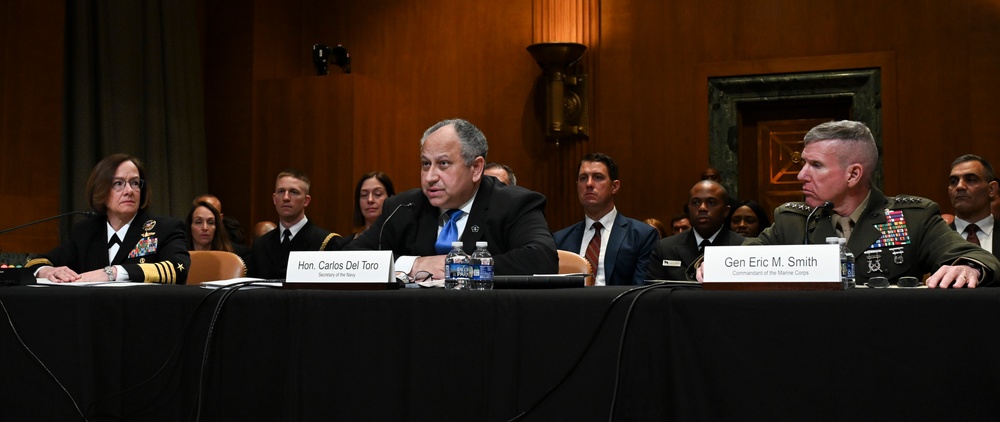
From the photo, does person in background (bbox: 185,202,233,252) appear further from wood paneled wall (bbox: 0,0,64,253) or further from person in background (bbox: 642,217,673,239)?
person in background (bbox: 642,217,673,239)

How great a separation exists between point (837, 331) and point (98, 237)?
284 cm

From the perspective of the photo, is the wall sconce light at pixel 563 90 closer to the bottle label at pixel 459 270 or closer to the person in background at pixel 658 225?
the person in background at pixel 658 225

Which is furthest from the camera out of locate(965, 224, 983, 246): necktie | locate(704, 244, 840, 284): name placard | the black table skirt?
locate(965, 224, 983, 246): necktie

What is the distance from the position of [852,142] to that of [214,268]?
7.46 feet

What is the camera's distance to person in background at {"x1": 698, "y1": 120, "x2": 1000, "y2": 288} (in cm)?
281

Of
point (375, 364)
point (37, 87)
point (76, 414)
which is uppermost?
point (37, 87)

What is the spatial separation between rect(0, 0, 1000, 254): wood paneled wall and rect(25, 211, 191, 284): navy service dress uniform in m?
2.43

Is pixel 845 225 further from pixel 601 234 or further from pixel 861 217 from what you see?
pixel 601 234

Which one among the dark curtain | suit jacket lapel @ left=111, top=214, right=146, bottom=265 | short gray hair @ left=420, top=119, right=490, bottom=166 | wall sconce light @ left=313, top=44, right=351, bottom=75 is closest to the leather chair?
short gray hair @ left=420, top=119, right=490, bottom=166

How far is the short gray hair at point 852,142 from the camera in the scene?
9.37ft

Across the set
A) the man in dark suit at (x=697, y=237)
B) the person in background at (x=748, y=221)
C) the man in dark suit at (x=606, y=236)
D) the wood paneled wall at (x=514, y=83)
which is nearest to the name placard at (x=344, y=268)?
the man in dark suit at (x=606, y=236)

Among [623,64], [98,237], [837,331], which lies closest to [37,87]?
[98,237]

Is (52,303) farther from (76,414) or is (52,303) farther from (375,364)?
(375,364)

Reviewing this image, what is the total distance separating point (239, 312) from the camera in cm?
231
